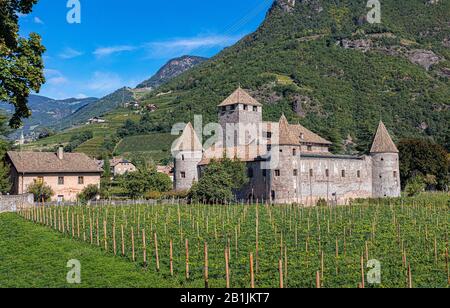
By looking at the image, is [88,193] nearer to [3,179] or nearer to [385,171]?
[3,179]

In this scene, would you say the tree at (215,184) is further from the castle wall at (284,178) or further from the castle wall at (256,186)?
the castle wall at (284,178)

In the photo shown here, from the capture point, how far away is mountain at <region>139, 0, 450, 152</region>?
5384 inches

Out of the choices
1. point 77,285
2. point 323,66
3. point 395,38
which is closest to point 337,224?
point 77,285

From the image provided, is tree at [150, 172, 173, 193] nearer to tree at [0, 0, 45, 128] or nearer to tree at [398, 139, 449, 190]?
tree at [398, 139, 449, 190]

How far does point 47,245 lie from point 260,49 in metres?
169

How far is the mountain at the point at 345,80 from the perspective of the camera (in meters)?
137

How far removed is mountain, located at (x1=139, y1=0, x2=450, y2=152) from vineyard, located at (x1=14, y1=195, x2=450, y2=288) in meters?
84.3

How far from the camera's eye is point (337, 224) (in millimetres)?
32938

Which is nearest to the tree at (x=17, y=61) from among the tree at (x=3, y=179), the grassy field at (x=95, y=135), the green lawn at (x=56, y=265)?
the green lawn at (x=56, y=265)

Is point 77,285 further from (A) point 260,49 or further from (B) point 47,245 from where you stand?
(A) point 260,49

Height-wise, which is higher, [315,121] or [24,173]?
[315,121]

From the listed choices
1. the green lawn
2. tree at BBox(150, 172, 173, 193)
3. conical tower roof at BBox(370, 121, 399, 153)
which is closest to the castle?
conical tower roof at BBox(370, 121, 399, 153)

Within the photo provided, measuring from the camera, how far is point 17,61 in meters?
22.3

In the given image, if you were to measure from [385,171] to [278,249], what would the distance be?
43736 mm
